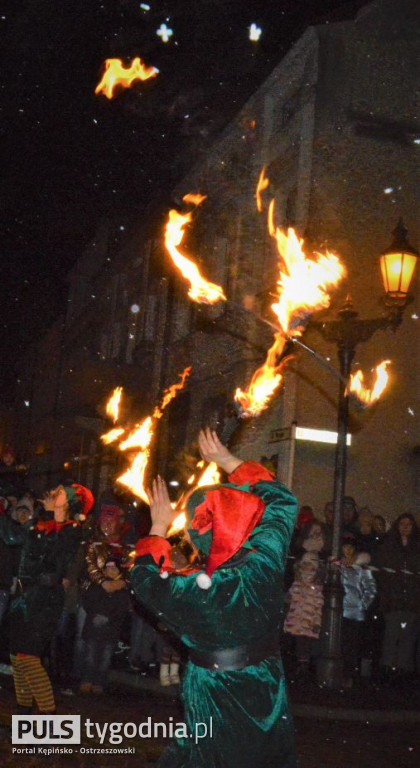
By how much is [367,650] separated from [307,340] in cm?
639

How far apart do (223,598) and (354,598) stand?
8149 mm

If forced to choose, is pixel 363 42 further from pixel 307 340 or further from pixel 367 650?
pixel 367 650

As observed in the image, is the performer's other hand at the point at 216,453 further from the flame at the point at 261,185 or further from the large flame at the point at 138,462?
the flame at the point at 261,185

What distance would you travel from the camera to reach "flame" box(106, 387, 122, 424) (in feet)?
81.1

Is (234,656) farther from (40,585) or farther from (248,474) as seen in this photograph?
(40,585)

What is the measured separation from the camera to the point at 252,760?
341 centimetres

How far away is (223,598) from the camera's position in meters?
3.42

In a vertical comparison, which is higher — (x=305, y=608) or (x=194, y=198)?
(x=194, y=198)

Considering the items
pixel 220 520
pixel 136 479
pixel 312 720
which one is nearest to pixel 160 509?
pixel 220 520

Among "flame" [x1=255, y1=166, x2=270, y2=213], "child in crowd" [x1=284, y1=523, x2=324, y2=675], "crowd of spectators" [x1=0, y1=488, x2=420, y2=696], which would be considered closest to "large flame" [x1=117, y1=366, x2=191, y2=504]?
"crowd of spectators" [x1=0, y1=488, x2=420, y2=696]

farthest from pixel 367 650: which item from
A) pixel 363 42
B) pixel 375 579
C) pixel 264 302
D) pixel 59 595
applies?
pixel 363 42

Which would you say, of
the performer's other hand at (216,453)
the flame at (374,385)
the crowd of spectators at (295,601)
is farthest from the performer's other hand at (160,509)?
the flame at (374,385)

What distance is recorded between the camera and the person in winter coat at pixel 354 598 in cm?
1109

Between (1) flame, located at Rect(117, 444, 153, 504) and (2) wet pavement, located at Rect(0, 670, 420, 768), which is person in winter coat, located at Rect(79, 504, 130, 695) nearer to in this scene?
(2) wet pavement, located at Rect(0, 670, 420, 768)
